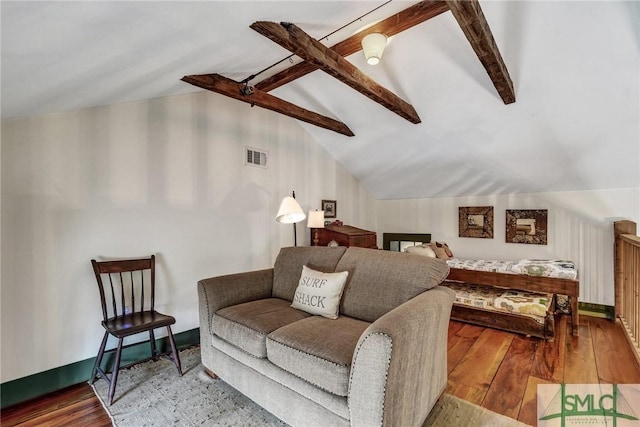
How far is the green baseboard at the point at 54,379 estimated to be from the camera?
6.47 feet

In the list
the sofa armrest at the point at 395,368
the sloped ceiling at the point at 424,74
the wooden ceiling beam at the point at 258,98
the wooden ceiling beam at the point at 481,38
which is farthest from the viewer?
the wooden ceiling beam at the point at 258,98

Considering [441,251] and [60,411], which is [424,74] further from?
[60,411]

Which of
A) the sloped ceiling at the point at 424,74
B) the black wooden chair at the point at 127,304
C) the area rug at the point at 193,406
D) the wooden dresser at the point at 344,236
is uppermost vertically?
the sloped ceiling at the point at 424,74

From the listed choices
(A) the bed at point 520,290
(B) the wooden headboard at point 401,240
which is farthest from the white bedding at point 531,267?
(B) the wooden headboard at point 401,240

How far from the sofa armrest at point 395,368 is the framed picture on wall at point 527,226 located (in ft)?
10.6

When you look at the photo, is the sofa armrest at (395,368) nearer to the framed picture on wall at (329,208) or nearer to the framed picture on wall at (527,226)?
the framed picture on wall at (329,208)

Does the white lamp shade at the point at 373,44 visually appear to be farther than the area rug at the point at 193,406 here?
Yes

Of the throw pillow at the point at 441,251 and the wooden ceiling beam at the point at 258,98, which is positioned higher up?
the wooden ceiling beam at the point at 258,98

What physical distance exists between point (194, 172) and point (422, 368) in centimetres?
262

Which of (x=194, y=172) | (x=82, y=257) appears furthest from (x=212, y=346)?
(x=194, y=172)

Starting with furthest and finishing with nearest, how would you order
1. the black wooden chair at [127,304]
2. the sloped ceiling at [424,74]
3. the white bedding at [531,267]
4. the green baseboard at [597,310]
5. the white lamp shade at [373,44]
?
the green baseboard at [597,310], the white bedding at [531,267], the white lamp shade at [373,44], the black wooden chair at [127,304], the sloped ceiling at [424,74]

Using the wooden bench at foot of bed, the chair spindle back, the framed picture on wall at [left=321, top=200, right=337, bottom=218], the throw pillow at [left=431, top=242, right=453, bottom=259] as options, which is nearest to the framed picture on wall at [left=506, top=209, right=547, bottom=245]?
the throw pillow at [left=431, top=242, right=453, bottom=259]

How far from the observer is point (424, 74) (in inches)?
108

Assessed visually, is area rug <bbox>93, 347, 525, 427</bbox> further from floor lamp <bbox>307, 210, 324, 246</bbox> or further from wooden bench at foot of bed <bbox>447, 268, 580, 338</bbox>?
floor lamp <bbox>307, 210, 324, 246</bbox>
